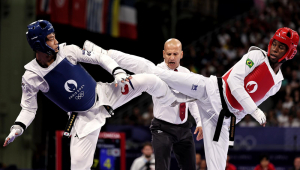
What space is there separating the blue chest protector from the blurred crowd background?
3.40 metres

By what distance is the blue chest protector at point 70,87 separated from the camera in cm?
531

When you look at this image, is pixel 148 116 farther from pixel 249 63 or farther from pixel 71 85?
pixel 71 85

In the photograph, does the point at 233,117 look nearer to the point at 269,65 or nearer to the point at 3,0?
the point at 269,65

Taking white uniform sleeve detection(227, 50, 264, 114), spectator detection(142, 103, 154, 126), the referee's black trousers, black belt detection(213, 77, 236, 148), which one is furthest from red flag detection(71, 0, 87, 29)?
white uniform sleeve detection(227, 50, 264, 114)

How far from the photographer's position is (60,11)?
1380cm

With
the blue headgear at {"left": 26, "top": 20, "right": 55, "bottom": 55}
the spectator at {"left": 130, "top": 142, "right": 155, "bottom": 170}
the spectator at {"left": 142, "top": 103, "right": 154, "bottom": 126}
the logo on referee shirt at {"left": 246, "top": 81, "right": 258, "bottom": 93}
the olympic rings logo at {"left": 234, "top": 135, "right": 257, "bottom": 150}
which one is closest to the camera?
the blue headgear at {"left": 26, "top": 20, "right": 55, "bottom": 55}

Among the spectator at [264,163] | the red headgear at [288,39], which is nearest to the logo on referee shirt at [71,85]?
the red headgear at [288,39]

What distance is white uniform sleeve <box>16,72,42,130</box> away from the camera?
5254mm

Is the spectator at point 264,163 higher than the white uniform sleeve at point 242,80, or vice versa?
the white uniform sleeve at point 242,80

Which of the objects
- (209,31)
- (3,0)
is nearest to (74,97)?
(3,0)

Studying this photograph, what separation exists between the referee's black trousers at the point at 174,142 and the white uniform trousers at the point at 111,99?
1.95 ft

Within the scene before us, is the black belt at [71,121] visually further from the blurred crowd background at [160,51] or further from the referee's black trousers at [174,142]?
the blurred crowd background at [160,51]

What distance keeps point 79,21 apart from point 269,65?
9.97 meters

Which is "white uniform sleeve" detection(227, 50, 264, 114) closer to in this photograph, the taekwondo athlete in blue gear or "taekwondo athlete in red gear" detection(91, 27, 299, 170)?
"taekwondo athlete in red gear" detection(91, 27, 299, 170)
